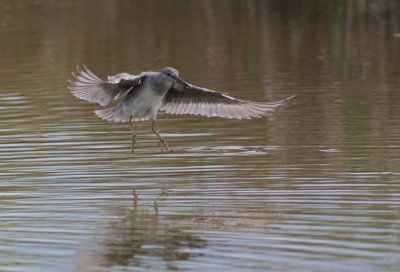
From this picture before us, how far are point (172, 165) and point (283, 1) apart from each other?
85.5ft

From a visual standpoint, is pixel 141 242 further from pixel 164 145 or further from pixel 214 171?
pixel 164 145

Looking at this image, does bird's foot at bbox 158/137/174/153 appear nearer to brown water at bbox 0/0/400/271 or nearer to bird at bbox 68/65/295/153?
bird at bbox 68/65/295/153

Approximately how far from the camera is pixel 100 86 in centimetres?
1243

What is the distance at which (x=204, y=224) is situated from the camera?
373 inches

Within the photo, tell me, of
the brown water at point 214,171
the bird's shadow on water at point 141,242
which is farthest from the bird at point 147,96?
the bird's shadow on water at point 141,242

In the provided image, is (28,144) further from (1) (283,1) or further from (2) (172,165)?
(1) (283,1)

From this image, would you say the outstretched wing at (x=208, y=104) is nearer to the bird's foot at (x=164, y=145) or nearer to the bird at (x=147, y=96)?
the bird at (x=147, y=96)

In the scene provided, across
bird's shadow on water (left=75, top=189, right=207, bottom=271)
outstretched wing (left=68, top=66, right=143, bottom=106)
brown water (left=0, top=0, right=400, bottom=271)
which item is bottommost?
bird's shadow on water (left=75, top=189, right=207, bottom=271)

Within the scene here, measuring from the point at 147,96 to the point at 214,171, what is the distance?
53.7 inches

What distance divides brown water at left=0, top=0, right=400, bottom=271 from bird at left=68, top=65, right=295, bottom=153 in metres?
0.56

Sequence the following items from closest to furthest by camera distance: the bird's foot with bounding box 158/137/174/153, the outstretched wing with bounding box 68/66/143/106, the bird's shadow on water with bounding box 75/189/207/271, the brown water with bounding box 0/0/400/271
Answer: the bird's shadow on water with bounding box 75/189/207/271 < the brown water with bounding box 0/0/400/271 < the outstretched wing with bounding box 68/66/143/106 < the bird's foot with bounding box 158/137/174/153

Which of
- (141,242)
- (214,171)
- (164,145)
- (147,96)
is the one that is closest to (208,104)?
(164,145)

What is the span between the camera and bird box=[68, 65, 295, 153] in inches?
488

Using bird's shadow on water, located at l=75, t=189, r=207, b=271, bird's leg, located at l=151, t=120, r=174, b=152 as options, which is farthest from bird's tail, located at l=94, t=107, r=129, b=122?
bird's shadow on water, located at l=75, t=189, r=207, b=271
